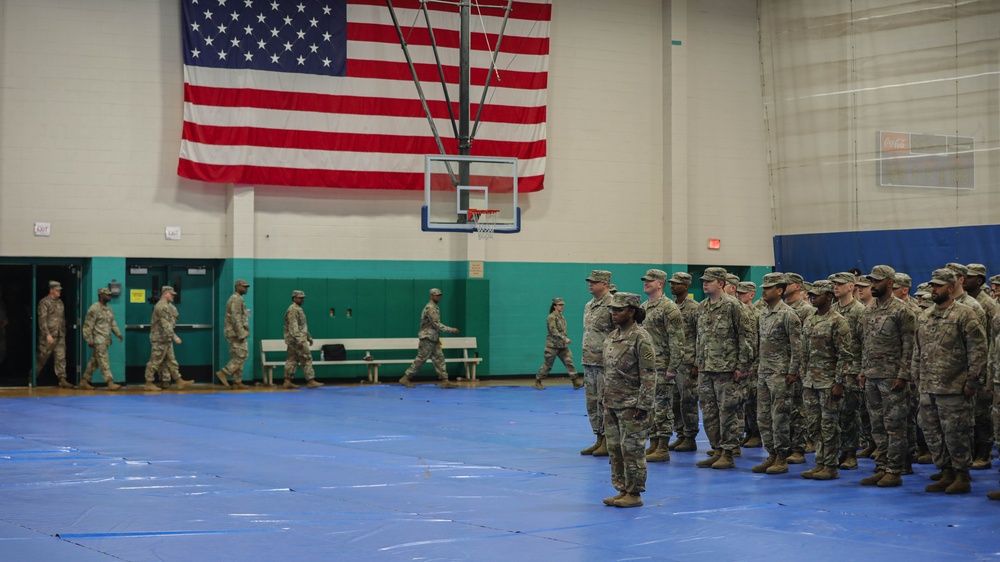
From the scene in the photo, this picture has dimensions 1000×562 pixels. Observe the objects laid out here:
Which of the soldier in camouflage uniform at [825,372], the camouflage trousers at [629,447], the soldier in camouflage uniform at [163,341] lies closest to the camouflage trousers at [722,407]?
the soldier in camouflage uniform at [825,372]

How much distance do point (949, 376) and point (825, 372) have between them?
4.20 ft

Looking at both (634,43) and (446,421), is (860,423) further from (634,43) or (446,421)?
(634,43)

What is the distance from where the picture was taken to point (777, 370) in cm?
1159

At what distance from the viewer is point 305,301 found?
75.3ft

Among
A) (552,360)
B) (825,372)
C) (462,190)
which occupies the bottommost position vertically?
(552,360)

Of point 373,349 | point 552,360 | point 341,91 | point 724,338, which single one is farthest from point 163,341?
point 724,338

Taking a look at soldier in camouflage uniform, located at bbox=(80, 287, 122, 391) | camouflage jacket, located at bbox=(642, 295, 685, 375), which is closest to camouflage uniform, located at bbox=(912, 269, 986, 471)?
camouflage jacket, located at bbox=(642, 295, 685, 375)

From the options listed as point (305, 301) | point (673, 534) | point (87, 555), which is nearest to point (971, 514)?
point (673, 534)

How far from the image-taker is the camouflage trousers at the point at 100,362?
67.8ft

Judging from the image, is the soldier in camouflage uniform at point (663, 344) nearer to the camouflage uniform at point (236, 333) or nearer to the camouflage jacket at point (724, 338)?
the camouflage jacket at point (724, 338)

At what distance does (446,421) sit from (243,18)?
34.7 feet

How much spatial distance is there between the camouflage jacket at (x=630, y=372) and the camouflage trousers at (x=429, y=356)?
13131 millimetres

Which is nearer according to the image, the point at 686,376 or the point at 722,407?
the point at 722,407

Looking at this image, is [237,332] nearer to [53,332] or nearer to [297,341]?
[297,341]
